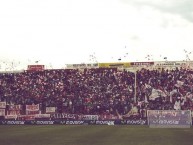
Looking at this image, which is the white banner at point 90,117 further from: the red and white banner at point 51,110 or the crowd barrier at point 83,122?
the red and white banner at point 51,110

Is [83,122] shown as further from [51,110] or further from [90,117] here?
[51,110]

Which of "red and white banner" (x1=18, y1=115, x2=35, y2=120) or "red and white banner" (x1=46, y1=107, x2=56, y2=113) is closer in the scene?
"red and white banner" (x1=18, y1=115, x2=35, y2=120)

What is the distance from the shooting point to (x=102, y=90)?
67.2 m

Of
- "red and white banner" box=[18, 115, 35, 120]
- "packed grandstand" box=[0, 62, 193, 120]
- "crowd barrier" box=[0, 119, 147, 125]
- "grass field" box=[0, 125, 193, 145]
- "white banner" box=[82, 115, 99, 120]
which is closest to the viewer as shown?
"grass field" box=[0, 125, 193, 145]

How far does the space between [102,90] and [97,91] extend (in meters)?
0.80

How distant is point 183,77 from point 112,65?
568 inches

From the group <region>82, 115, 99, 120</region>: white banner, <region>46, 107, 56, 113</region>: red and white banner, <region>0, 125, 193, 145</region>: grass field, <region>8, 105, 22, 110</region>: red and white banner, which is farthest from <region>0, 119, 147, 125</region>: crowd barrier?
<region>0, 125, 193, 145</region>: grass field

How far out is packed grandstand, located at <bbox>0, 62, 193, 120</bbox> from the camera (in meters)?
61.2

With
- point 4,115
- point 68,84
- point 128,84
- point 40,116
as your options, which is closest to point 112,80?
point 128,84

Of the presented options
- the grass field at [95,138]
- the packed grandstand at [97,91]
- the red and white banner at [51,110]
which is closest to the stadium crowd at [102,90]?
the packed grandstand at [97,91]

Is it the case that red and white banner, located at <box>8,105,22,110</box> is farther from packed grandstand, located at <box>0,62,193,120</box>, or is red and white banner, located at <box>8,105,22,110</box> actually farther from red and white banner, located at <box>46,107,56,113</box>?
red and white banner, located at <box>46,107,56,113</box>

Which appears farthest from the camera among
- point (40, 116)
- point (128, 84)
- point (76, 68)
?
point (76, 68)

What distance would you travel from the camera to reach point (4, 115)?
62.7 metres

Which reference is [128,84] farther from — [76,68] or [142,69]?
[76,68]
